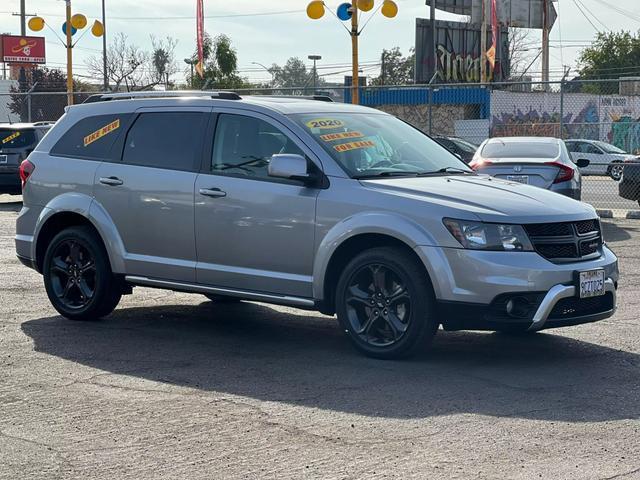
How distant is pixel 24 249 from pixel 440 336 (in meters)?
3.62

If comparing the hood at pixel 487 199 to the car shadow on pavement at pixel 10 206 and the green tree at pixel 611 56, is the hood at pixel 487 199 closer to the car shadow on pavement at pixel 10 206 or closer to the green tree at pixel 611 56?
the car shadow on pavement at pixel 10 206

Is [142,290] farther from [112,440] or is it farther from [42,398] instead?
[112,440]

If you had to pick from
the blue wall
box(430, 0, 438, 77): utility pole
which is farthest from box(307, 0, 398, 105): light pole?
box(430, 0, 438, 77): utility pole

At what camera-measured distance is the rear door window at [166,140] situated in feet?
28.2

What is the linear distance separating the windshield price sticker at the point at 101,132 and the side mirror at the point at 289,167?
6.39 feet

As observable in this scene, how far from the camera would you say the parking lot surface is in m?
5.27

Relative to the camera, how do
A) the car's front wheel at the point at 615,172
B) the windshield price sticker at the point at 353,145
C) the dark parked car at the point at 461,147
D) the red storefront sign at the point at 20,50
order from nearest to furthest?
the windshield price sticker at the point at 353,145
the dark parked car at the point at 461,147
the car's front wheel at the point at 615,172
the red storefront sign at the point at 20,50

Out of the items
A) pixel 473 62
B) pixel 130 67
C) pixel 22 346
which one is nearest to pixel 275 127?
pixel 22 346

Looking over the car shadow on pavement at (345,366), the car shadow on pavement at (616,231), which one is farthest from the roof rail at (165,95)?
the car shadow on pavement at (616,231)

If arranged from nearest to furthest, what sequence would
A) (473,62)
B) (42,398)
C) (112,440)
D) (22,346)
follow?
(112,440), (42,398), (22,346), (473,62)

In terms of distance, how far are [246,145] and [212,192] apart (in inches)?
17.3

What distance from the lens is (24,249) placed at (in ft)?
31.2

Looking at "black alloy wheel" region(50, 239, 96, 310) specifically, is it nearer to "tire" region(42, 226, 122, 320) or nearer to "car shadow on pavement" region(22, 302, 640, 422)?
"tire" region(42, 226, 122, 320)

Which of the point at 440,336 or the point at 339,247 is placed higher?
the point at 339,247
